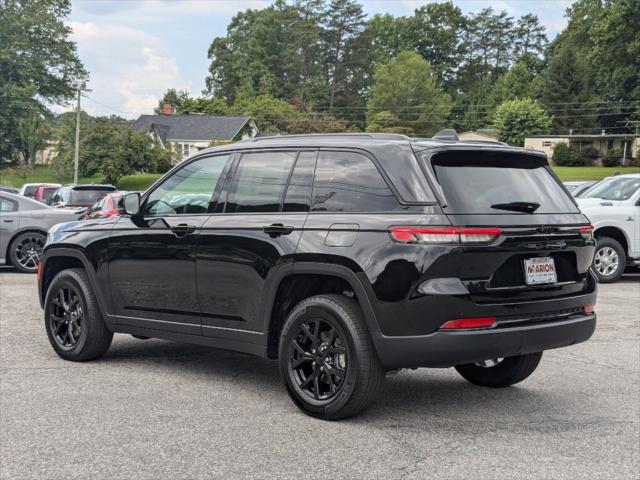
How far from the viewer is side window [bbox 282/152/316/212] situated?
5438 mm

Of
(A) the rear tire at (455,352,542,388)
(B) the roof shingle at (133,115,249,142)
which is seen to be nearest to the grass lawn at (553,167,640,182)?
(B) the roof shingle at (133,115,249,142)

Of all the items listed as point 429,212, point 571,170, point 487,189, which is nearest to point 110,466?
point 429,212

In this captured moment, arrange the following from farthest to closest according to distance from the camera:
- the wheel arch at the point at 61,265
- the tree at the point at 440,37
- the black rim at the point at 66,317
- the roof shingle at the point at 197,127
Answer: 1. the tree at the point at 440,37
2. the roof shingle at the point at 197,127
3. the black rim at the point at 66,317
4. the wheel arch at the point at 61,265

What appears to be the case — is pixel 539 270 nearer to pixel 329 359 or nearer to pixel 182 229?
pixel 329 359

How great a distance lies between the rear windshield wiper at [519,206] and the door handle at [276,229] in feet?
4.51

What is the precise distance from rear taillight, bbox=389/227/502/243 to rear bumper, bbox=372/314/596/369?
550 millimetres

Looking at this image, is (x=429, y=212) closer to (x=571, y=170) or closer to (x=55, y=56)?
(x=571, y=170)

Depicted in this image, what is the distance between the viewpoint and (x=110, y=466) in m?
4.24

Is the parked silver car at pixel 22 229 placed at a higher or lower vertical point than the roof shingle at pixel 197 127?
lower

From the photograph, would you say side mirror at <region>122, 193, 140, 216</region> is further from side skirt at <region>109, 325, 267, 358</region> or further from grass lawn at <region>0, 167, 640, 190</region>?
grass lawn at <region>0, 167, 640, 190</region>

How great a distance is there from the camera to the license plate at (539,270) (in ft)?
16.3

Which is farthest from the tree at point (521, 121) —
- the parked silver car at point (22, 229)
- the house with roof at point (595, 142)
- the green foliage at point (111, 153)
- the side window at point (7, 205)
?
the side window at point (7, 205)

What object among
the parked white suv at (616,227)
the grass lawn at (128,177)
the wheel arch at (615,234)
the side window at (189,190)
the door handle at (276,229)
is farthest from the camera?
the grass lawn at (128,177)

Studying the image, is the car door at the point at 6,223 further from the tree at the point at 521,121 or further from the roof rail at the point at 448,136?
the tree at the point at 521,121
